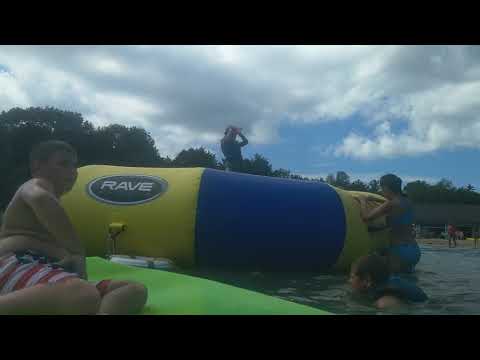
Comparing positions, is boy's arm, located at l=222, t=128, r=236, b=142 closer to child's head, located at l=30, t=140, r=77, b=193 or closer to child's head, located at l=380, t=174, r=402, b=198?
child's head, located at l=380, t=174, r=402, b=198

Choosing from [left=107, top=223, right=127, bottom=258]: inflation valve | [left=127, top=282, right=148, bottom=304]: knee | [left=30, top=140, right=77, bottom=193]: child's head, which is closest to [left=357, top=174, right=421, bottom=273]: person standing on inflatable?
[left=107, top=223, right=127, bottom=258]: inflation valve

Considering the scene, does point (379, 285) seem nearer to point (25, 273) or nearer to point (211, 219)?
point (211, 219)

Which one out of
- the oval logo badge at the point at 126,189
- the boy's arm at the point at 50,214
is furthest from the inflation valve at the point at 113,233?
the boy's arm at the point at 50,214

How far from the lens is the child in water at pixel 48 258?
4.91 ft

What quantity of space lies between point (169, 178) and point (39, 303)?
8.82 feet

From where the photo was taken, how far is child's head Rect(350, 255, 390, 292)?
8.80ft

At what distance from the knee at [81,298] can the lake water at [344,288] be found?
146 cm

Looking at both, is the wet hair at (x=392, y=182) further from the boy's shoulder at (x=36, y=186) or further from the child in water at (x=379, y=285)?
the boy's shoulder at (x=36, y=186)

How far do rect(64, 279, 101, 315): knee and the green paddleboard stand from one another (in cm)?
33

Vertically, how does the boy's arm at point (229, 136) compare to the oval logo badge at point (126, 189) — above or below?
above

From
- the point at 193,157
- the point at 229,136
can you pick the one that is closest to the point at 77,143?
the point at 193,157
